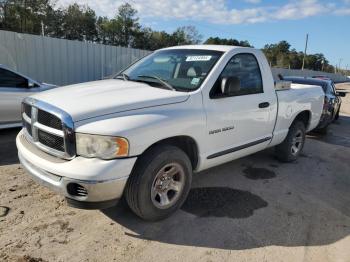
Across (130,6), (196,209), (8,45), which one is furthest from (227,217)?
(130,6)

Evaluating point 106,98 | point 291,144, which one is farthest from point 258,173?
point 106,98

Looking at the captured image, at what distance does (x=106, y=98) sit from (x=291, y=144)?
3760 mm

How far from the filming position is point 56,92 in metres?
3.72

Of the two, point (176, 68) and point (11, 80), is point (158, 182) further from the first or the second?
point (11, 80)

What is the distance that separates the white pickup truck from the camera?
2947mm

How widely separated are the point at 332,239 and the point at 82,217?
2.68m

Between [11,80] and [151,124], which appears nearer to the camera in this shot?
[151,124]

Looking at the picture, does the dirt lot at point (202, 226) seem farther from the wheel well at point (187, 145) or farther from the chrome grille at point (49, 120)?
the chrome grille at point (49, 120)

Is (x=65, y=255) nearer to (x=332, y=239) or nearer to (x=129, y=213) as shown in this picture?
(x=129, y=213)

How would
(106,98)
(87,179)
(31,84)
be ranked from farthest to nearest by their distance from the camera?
(31,84) < (106,98) < (87,179)

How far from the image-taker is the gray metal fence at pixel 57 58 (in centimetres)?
1012

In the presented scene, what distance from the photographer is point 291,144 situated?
586cm

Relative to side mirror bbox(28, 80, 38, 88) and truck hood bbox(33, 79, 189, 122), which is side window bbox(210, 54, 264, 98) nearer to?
truck hood bbox(33, 79, 189, 122)

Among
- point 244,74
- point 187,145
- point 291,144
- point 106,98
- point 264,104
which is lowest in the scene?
point 291,144
